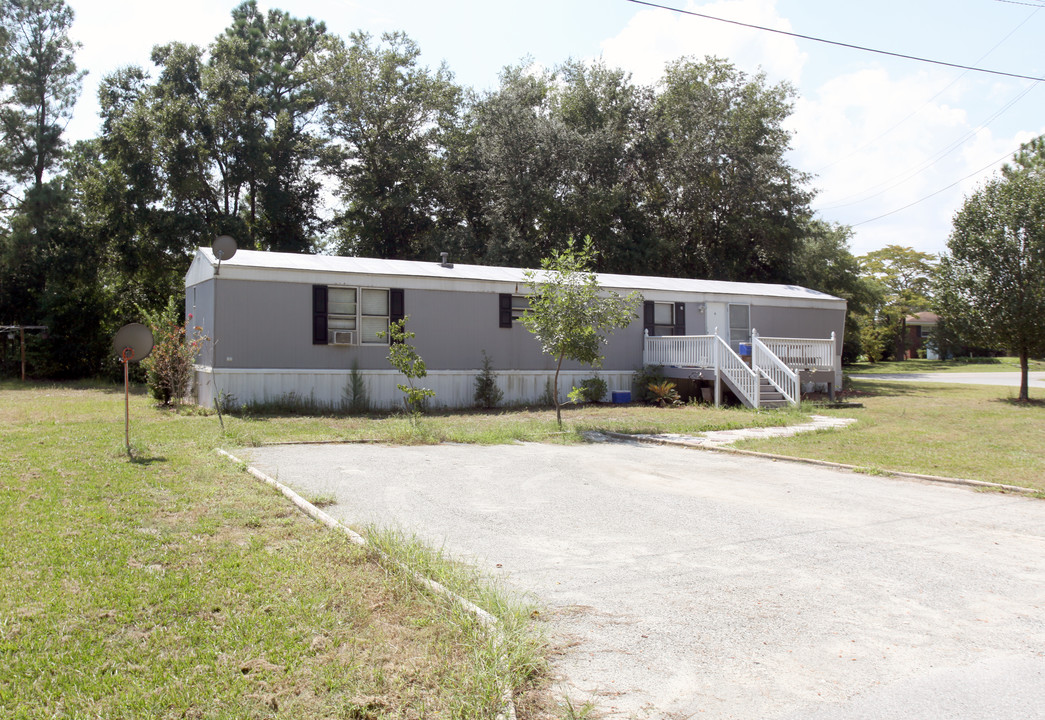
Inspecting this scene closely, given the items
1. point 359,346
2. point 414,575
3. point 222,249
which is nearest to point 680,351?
point 359,346

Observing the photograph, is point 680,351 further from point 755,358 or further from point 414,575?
point 414,575

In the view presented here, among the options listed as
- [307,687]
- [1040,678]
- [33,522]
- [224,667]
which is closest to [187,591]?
[224,667]

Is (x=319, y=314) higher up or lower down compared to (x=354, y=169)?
lower down

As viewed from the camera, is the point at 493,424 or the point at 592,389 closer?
the point at 493,424

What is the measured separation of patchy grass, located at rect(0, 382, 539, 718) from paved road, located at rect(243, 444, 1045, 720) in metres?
0.65

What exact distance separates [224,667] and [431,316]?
1315 centimetres

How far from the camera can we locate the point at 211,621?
3619mm

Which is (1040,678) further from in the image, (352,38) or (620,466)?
(352,38)

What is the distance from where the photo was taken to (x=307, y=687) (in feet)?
9.86

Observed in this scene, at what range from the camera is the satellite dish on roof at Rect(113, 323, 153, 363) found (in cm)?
891

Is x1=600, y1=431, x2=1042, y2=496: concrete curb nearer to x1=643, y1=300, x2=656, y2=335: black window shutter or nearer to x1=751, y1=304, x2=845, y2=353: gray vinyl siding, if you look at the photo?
x1=643, y1=300, x2=656, y2=335: black window shutter

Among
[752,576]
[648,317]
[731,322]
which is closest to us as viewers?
[752,576]

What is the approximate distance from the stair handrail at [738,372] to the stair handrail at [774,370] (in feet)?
0.90

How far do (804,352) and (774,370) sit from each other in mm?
1162
